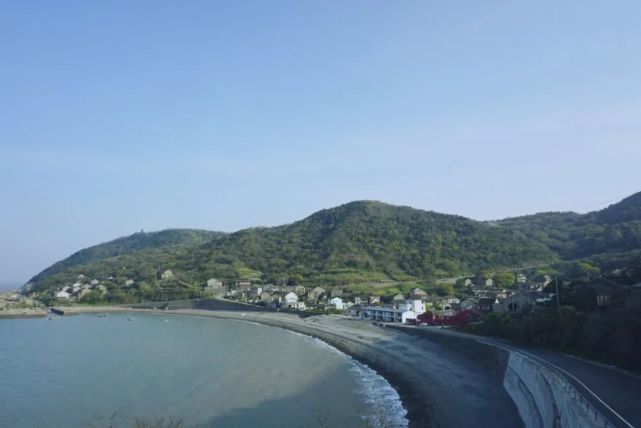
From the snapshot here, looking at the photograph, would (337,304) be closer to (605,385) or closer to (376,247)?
(376,247)

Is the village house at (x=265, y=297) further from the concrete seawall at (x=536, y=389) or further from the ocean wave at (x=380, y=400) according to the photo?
the concrete seawall at (x=536, y=389)

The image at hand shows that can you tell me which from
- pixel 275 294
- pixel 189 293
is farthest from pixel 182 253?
pixel 275 294

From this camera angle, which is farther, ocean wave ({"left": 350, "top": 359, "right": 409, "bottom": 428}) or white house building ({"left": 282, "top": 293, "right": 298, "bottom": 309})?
white house building ({"left": 282, "top": 293, "right": 298, "bottom": 309})

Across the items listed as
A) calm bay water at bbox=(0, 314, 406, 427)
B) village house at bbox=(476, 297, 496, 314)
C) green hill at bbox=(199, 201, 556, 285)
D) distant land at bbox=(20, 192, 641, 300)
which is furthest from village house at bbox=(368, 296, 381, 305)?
village house at bbox=(476, 297, 496, 314)

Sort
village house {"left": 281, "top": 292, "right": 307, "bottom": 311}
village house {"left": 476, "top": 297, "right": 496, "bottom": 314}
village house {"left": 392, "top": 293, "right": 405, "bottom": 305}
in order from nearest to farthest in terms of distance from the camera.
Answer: village house {"left": 476, "top": 297, "right": 496, "bottom": 314} → village house {"left": 392, "top": 293, "right": 405, "bottom": 305} → village house {"left": 281, "top": 292, "right": 307, "bottom": 311}

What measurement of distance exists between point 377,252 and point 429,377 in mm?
71147

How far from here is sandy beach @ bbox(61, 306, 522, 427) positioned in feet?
64.6

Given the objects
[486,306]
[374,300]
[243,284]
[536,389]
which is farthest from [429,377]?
[243,284]

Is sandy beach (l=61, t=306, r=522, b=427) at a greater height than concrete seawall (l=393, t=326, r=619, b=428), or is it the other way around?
concrete seawall (l=393, t=326, r=619, b=428)

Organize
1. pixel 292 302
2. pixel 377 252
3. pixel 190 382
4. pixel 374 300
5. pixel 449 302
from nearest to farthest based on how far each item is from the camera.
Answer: pixel 190 382 → pixel 449 302 → pixel 374 300 → pixel 292 302 → pixel 377 252

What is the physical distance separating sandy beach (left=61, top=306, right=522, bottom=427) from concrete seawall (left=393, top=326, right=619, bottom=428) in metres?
0.49

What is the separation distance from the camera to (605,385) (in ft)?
51.1

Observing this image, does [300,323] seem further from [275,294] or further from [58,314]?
[58,314]

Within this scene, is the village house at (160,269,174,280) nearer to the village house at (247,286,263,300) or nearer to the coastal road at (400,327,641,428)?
the village house at (247,286,263,300)
